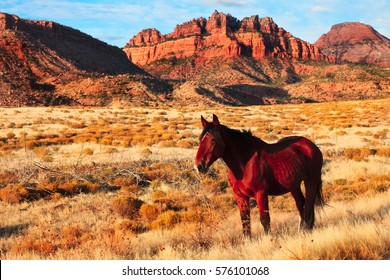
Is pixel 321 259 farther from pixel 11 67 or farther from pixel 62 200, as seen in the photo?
pixel 11 67

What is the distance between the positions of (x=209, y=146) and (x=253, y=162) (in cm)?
75

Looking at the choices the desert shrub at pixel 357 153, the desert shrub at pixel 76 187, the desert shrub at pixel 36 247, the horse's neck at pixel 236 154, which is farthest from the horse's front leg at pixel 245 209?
the desert shrub at pixel 357 153

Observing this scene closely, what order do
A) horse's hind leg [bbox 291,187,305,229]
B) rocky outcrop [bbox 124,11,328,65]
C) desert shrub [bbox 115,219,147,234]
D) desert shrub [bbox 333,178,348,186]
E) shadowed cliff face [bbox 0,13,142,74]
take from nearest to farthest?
horse's hind leg [bbox 291,187,305,229] < desert shrub [bbox 115,219,147,234] < desert shrub [bbox 333,178,348,186] < shadowed cliff face [bbox 0,13,142,74] < rocky outcrop [bbox 124,11,328,65]

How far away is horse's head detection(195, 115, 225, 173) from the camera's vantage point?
456 cm

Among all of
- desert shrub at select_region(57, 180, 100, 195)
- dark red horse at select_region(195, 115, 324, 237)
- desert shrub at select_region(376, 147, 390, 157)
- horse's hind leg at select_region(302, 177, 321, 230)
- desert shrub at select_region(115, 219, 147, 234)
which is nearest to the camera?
dark red horse at select_region(195, 115, 324, 237)

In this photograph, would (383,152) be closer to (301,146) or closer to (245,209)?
(301,146)

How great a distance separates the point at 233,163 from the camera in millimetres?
4965

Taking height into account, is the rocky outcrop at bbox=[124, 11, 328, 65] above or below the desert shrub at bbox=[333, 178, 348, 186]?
above

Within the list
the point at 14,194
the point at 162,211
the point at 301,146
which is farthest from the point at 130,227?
the point at 301,146

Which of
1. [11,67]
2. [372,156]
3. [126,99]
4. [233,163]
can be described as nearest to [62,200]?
[233,163]

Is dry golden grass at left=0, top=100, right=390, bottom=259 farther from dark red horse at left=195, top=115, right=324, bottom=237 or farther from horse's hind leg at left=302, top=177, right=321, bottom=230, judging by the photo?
dark red horse at left=195, top=115, right=324, bottom=237

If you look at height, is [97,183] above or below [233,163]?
below

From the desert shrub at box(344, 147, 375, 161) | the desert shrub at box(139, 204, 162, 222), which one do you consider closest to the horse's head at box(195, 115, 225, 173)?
the desert shrub at box(139, 204, 162, 222)
